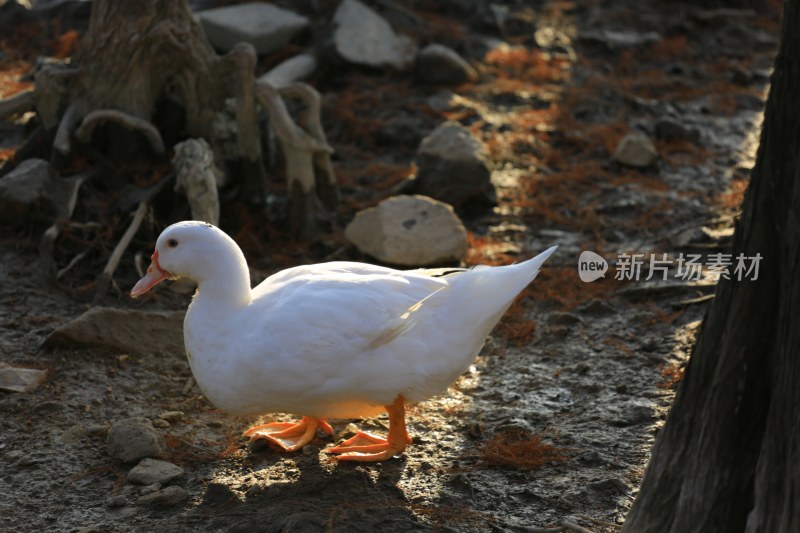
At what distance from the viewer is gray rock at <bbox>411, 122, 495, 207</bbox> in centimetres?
747

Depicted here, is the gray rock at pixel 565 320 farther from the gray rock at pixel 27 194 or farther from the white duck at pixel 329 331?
the gray rock at pixel 27 194

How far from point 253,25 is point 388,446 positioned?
6.76 m

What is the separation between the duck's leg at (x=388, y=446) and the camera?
4.39 metres

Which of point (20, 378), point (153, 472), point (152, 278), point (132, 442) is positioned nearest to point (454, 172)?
point (152, 278)

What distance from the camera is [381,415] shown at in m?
5.07

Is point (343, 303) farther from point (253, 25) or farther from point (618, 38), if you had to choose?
point (618, 38)

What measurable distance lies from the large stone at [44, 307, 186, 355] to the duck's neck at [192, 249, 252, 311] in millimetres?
1153

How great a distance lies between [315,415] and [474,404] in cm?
104

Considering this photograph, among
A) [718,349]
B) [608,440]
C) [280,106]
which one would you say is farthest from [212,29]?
[718,349]

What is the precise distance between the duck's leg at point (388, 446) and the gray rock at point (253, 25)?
6.28 m

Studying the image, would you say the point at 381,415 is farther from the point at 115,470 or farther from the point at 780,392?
the point at 780,392

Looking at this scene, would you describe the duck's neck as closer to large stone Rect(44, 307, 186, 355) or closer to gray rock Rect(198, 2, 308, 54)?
large stone Rect(44, 307, 186, 355)

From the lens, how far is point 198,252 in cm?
432

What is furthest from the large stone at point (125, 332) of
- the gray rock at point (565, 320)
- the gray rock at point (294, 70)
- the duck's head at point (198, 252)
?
the gray rock at point (294, 70)
